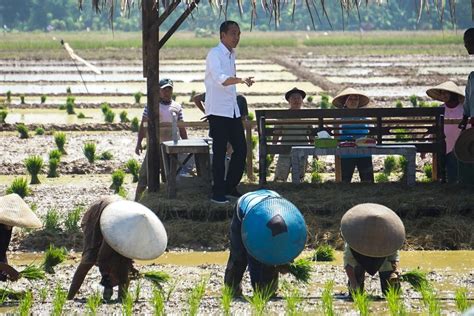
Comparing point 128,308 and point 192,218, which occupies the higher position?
point 128,308

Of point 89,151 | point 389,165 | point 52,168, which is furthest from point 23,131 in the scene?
point 389,165

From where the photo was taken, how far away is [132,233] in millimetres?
7430

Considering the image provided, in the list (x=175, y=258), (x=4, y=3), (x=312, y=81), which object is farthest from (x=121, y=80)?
(x=4, y=3)

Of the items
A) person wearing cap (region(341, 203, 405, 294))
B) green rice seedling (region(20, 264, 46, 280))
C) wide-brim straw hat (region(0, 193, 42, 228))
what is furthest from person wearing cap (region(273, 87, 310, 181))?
person wearing cap (region(341, 203, 405, 294))

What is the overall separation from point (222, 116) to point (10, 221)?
3124 millimetres

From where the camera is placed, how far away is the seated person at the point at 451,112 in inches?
465

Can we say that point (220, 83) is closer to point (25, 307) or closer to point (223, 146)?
A: point (223, 146)

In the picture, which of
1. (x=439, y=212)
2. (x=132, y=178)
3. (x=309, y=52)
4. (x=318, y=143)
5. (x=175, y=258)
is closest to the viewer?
(x=175, y=258)

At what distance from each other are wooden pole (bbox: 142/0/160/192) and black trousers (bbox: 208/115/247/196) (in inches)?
31.1

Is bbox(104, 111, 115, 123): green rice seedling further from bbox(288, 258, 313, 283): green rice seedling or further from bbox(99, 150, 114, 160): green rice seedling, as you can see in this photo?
bbox(288, 258, 313, 283): green rice seedling

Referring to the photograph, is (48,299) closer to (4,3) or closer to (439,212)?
(439,212)

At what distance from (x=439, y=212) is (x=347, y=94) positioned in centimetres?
205

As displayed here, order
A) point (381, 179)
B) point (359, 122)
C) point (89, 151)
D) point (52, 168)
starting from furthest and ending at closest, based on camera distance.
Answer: point (89, 151), point (52, 168), point (381, 179), point (359, 122)

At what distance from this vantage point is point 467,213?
1066 cm
